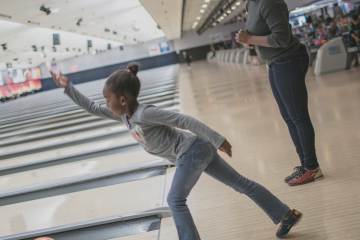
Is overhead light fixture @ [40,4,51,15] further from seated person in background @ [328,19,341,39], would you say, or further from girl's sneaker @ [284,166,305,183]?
girl's sneaker @ [284,166,305,183]

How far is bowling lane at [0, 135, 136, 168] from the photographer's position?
7.34 meters

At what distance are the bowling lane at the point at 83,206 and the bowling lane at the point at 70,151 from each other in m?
2.26

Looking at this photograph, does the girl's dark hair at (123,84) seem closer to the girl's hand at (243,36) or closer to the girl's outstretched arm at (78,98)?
the girl's outstretched arm at (78,98)

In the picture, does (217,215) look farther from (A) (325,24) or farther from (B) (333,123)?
(A) (325,24)

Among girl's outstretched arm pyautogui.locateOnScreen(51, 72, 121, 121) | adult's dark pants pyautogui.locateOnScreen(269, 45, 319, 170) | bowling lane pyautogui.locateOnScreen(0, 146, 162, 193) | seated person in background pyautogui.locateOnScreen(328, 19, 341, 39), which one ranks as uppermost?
girl's outstretched arm pyautogui.locateOnScreen(51, 72, 121, 121)

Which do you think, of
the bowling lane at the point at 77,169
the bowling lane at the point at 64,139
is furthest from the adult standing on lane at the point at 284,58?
the bowling lane at the point at 64,139

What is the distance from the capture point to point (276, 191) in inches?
141

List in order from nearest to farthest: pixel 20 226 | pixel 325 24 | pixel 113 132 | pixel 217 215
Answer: pixel 217 215
pixel 20 226
pixel 113 132
pixel 325 24

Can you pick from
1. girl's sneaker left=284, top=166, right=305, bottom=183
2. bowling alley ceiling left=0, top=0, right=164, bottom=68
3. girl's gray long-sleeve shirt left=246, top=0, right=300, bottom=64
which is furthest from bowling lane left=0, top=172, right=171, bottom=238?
bowling alley ceiling left=0, top=0, right=164, bottom=68

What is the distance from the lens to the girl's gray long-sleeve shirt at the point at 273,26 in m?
3.29

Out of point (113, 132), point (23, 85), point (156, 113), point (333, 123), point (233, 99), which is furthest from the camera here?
point (23, 85)

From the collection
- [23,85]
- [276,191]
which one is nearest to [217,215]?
[276,191]

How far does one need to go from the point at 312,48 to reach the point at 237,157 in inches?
400

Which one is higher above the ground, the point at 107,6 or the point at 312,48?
the point at 107,6
